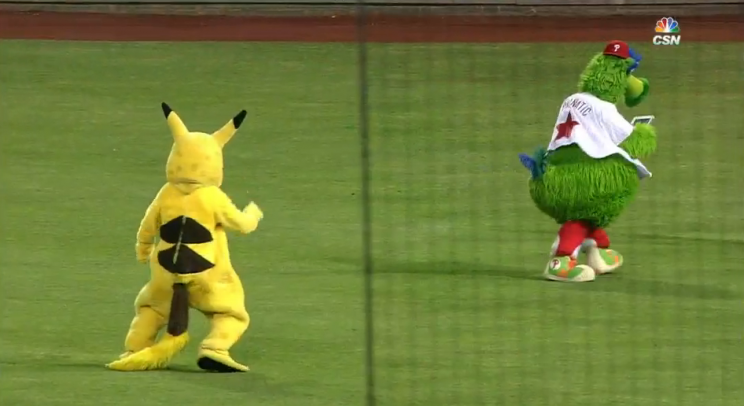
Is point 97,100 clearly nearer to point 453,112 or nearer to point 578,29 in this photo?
point 453,112

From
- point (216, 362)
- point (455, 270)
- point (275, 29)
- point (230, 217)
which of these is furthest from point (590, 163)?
point (275, 29)

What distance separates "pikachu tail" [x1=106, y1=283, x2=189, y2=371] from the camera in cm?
575

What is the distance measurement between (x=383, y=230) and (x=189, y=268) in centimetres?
281

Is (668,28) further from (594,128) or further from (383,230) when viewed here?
(383,230)

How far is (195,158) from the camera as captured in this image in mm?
5816

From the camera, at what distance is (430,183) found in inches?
372

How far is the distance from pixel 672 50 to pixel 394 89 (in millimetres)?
2354

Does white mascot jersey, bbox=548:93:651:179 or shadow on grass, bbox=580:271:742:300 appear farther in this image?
white mascot jersey, bbox=548:93:651:179

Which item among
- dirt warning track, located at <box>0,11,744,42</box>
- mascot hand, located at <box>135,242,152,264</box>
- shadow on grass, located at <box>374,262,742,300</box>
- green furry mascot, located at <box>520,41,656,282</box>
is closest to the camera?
mascot hand, located at <box>135,242,152,264</box>

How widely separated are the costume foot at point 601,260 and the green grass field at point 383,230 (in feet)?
0.26

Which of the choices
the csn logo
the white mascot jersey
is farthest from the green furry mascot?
the csn logo

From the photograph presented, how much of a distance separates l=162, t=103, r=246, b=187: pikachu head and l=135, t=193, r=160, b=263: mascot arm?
5.0 inches

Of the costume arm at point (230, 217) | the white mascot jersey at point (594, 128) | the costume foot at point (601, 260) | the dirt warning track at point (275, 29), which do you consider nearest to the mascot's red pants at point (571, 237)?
the costume foot at point (601, 260)

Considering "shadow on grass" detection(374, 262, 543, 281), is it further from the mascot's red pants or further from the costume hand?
the costume hand
